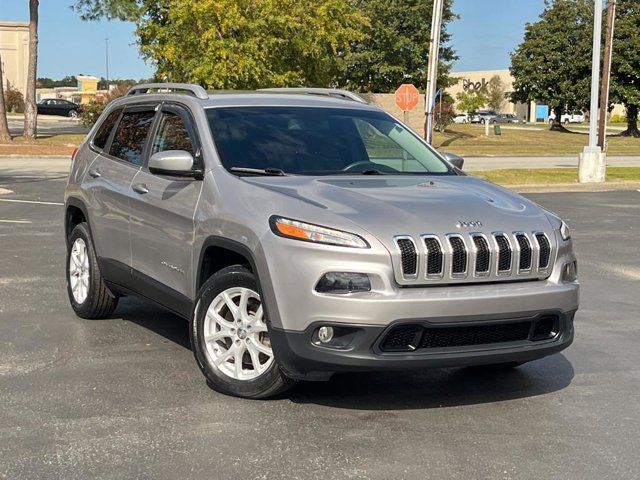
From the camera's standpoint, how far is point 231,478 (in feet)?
14.2

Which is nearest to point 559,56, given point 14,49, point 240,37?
point 240,37

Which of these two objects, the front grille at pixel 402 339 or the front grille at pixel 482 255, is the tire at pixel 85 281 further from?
the front grille at pixel 482 255

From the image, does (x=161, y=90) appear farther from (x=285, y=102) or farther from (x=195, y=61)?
(x=195, y=61)

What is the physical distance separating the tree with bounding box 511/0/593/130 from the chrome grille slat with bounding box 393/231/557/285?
212ft

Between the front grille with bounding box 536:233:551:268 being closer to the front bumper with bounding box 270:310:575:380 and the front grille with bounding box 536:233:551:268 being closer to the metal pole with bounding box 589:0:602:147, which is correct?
the front bumper with bounding box 270:310:575:380

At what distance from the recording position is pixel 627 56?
65.5 metres

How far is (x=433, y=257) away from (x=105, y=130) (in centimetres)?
378

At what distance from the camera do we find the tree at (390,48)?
63.9 meters

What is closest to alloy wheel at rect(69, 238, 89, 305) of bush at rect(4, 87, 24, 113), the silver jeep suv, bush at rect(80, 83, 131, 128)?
the silver jeep suv

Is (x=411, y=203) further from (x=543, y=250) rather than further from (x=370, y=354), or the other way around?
(x=370, y=354)

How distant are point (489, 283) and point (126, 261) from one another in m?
2.85

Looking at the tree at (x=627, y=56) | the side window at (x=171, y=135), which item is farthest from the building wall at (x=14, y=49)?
the side window at (x=171, y=135)

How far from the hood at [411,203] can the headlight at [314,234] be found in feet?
0.33

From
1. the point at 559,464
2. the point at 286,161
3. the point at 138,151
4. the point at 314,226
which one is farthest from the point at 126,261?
the point at 559,464
